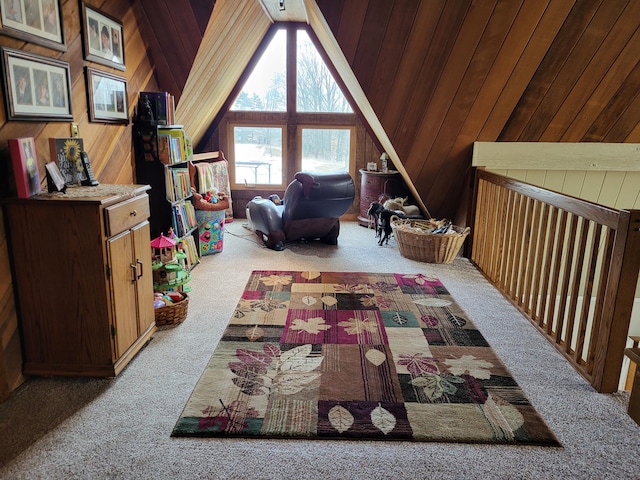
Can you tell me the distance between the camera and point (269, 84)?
20.7 ft

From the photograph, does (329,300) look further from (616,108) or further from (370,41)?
(616,108)

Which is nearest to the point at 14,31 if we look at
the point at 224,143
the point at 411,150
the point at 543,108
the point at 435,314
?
the point at 435,314

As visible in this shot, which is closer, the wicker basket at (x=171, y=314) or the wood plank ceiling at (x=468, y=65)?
the wicker basket at (x=171, y=314)

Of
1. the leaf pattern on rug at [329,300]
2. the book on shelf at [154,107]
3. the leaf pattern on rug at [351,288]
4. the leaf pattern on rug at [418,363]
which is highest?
the book on shelf at [154,107]

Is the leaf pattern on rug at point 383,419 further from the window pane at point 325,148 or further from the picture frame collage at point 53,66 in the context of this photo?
the window pane at point 325,148

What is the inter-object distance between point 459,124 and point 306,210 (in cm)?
160

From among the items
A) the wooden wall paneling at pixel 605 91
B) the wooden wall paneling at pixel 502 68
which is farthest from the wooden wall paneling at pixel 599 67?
the wooden wall paneling at pixel 502 68

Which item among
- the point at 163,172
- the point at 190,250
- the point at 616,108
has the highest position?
the point at 616,108

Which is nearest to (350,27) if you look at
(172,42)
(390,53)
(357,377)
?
(390,53)

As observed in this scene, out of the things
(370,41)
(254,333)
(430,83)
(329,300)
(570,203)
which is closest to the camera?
(570,203)

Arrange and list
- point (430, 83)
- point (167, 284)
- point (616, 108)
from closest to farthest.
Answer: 1. point (167, 284)
2. point (430, 83)
3. point (616, 108)

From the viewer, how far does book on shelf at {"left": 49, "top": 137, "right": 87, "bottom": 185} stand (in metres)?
2.49

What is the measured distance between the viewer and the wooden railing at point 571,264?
2.22 m

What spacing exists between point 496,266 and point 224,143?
399 cm
